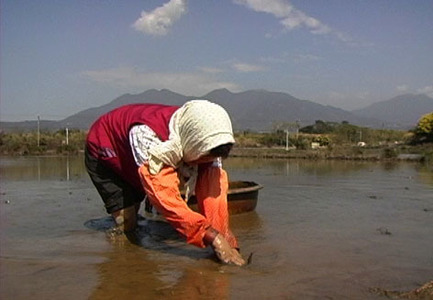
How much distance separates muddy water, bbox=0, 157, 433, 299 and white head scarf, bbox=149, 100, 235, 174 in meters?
0.92

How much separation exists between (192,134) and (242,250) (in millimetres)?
1611

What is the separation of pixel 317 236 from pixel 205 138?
8.32ft

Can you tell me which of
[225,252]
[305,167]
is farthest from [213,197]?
[305,167]

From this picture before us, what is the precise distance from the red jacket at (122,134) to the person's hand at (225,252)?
1065 mm

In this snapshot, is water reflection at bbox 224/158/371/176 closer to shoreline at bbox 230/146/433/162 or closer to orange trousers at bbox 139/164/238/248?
shoreline at bbox 230/146/433/162

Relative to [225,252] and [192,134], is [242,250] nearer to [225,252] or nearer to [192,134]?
[225,252]

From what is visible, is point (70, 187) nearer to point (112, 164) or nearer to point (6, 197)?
point (6, 197)

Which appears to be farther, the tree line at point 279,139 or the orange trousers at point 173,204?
the tree line at point 279,139

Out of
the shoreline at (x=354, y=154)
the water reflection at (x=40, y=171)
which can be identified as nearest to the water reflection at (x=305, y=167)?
the shoreline at (x=354, y=154)

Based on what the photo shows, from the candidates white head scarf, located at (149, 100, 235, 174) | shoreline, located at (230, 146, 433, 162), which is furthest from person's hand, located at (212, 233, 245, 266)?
shoreline, located at (230, 146, 433, 162)

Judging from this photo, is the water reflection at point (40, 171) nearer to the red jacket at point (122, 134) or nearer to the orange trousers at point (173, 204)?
the red jacket at point (122, 134)

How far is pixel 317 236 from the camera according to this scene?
6.08 m

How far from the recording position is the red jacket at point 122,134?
15.3ft

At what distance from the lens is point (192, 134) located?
4199 millimetres
